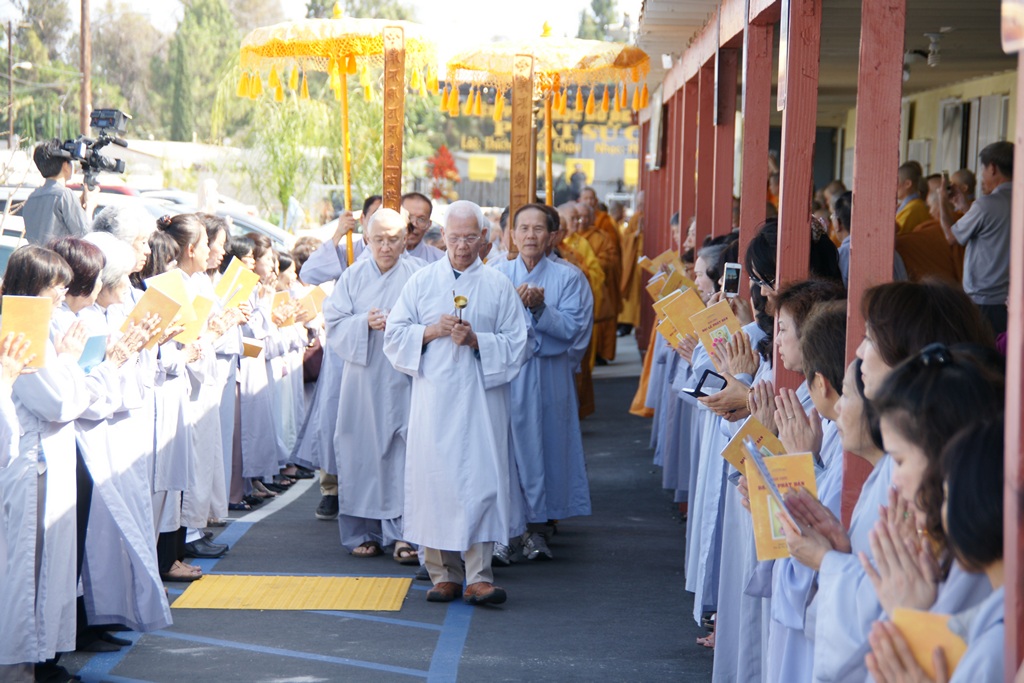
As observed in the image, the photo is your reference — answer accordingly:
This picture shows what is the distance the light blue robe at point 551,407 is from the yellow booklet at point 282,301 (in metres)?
1.83

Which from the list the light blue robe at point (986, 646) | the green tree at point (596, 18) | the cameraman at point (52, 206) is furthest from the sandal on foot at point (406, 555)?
the green tree at point (596, 18)

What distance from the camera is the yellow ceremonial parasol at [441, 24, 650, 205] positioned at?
9234 millimetres

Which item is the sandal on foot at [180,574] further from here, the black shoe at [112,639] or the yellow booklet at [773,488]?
the yellow booklet at [773,488]

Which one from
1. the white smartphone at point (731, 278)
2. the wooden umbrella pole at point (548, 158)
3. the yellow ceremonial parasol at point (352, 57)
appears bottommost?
the white smartphone at point (731, 278)

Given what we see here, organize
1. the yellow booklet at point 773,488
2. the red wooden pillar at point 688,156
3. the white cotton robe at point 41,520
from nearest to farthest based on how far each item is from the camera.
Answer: the yellow booklet at point 773,488, the white cotton robe at point 41,520, the red wooden pillar at point 688,156

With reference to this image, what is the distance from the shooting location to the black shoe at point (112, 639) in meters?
5.36

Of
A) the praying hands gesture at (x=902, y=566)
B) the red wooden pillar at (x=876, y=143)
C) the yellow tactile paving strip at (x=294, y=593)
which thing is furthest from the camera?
the yellow tactile paving strip at (x=294, y=593)

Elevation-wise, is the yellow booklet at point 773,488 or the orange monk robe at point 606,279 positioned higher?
the yellow booklet at point 773,488

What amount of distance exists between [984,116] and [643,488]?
517 cm

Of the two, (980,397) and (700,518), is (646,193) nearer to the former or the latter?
(700,518)

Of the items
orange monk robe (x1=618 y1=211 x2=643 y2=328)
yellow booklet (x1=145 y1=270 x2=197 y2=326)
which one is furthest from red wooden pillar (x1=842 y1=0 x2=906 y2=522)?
orange monk robe (x1=618 y1=211 x2=643 y2=328)

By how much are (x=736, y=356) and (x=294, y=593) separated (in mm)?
2682

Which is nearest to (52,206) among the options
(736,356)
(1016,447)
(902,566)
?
(736,356)

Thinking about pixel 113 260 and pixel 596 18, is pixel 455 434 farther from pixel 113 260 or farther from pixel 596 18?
pixel 596 18
